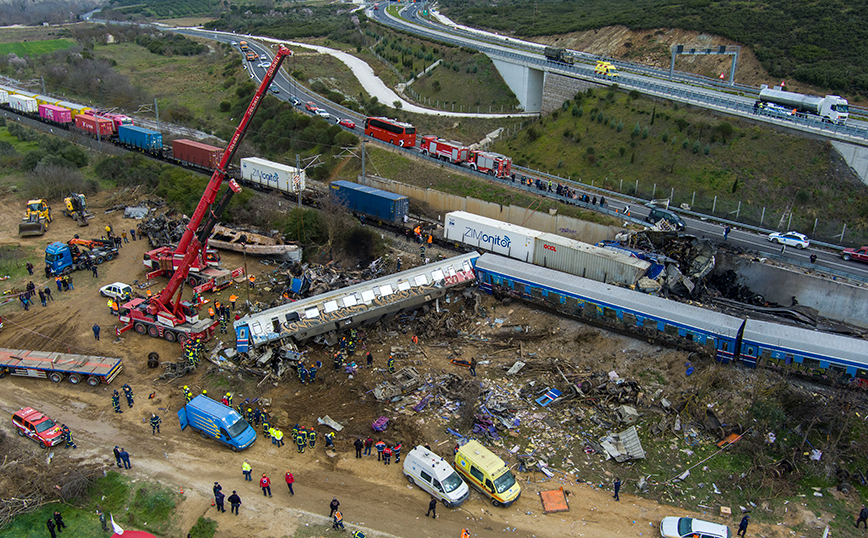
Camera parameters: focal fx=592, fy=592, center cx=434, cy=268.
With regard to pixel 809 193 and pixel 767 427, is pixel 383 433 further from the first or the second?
pixel 809 193

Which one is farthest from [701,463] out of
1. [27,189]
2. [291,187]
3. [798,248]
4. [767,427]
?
[27,189]

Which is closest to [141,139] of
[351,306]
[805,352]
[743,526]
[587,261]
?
[351,306]

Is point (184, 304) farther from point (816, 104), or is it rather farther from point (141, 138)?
point (816, 104)

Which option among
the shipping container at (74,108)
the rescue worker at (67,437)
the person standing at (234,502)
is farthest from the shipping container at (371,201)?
the shipping container at (74,108)

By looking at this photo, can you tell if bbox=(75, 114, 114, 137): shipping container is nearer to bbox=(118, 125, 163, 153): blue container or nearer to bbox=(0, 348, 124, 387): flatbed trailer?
bbox=(118, 125, 163, 153): blue container

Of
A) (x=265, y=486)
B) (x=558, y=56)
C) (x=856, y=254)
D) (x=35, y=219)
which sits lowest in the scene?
(x=265, y=486)

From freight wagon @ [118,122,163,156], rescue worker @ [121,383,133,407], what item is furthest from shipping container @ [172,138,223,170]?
rescue worker @ [121,383,133,407]
